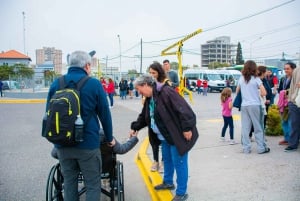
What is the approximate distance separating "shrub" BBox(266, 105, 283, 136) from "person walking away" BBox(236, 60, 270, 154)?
1767 mm

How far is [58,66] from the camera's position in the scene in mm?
112062

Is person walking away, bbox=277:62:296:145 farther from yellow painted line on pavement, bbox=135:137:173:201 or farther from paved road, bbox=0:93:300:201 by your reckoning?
yellow painted line on pavement, bbox=135:137:173:201

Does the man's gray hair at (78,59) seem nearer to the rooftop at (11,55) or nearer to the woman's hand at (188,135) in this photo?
the woman's hand at (188,135)

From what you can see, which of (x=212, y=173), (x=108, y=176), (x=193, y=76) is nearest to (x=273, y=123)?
(x=212, y=173)

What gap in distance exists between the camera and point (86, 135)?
10.3 feet

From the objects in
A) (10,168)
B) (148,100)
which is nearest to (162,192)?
(148,100)

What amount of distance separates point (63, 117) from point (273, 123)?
6.13 meters

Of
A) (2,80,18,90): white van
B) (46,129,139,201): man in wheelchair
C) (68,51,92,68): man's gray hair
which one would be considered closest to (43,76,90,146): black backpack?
(68,51,92,68): man's gray hair

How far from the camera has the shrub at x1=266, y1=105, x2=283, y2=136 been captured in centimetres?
761

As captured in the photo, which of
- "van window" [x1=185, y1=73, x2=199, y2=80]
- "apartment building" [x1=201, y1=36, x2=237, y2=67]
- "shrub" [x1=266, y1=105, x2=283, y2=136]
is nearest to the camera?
"shrub" [x1=266, y1=105, x2=283, y2=136]

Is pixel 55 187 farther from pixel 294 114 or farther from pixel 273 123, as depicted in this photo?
pixel 273 123

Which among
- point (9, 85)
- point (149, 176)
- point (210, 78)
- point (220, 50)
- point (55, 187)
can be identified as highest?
point (220, 50)

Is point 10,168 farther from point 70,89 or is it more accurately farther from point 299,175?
point 299,175

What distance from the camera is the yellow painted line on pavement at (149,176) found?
432cm
